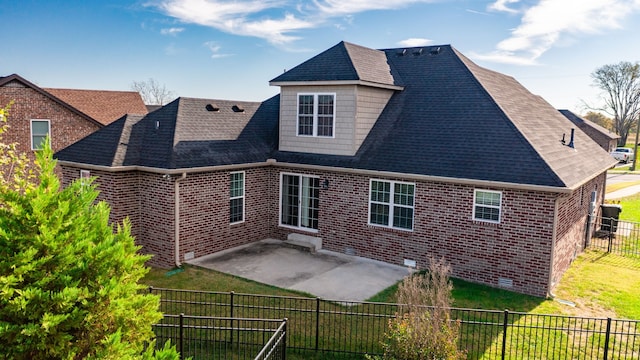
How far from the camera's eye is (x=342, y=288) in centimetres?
1215

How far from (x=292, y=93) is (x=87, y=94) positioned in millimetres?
22327

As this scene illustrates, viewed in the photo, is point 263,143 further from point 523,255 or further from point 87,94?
point 87,94

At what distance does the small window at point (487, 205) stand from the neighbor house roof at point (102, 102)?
25034mm

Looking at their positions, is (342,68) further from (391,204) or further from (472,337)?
(472,337)

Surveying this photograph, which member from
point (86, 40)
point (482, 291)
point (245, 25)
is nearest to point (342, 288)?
point (482, 291)

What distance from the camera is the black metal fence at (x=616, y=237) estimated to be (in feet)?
53.6

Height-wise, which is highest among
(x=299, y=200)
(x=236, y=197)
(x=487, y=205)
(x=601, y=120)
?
(x=601, y=120)

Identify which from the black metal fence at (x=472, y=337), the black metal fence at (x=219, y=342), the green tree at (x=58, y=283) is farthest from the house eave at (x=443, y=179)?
the green tree at (x=58, y=283)

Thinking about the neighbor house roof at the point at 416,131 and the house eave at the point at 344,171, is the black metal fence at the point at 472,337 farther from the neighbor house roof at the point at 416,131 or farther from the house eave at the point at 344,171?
the neighbor house roof at the point at 416,131

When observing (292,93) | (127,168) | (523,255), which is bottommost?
(523,255)

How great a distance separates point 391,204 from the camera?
14.3 metres

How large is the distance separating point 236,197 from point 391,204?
4993 millimetres

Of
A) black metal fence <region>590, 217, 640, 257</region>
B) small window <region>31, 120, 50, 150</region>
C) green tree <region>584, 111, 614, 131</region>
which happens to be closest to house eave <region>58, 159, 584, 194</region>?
black metal fence <region>590, 217, 640, 257</region>

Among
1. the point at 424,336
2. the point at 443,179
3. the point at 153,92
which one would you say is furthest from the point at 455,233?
the point at 153,92
